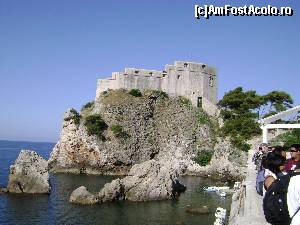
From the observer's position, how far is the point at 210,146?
6638 cm

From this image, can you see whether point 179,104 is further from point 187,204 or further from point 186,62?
point 187,204

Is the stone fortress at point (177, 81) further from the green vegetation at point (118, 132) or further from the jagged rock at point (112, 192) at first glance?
the jagged rock at point (112, 192)

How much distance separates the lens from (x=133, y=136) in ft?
214

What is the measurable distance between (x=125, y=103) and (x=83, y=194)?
33.2 metres

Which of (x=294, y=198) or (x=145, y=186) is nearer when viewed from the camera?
(x=294, y=198)

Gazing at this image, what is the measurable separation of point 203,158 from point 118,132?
13.5 meters

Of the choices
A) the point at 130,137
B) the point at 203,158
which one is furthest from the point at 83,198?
the point at 203,158

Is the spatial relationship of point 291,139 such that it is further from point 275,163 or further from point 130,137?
point 130,137

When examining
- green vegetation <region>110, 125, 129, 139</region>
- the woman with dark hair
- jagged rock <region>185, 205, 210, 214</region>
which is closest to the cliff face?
green vegetation <region>110, 125, 129, 139</region>

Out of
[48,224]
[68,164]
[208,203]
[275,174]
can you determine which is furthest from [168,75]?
[275,174]

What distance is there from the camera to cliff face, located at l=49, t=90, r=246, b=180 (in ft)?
202

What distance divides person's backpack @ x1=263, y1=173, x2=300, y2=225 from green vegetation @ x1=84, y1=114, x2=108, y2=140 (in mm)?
57642

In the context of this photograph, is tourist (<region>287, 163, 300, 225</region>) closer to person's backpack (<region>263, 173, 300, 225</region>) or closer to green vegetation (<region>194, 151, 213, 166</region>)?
person's backpack (<region>263, 173, 300, 225</region>)

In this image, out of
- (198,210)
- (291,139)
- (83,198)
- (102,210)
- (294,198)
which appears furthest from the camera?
(83,198)
